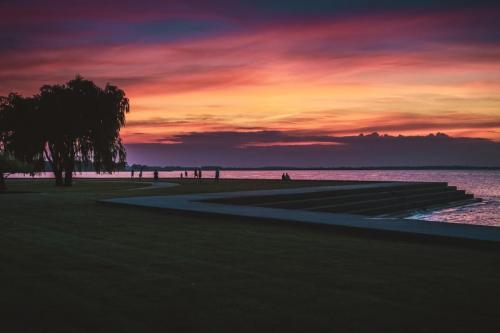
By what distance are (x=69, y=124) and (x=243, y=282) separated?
112 feet

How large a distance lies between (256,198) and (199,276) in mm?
12876

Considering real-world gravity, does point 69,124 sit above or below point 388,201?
above

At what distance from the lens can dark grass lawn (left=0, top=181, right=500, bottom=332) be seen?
4.56m

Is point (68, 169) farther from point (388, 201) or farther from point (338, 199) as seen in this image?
point (388, 201)

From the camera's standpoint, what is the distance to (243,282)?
600 cm

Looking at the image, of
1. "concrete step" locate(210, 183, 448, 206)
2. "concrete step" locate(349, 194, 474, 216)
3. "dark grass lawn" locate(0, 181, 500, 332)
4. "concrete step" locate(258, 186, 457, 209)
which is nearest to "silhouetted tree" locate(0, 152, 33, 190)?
"concrete step" locate(210, 183, 448, 206)

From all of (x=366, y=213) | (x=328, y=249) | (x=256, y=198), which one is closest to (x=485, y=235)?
(x=328, y=249)

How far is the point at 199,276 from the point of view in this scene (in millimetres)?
6359

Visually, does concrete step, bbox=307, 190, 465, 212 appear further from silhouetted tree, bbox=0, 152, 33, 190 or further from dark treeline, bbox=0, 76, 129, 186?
silhouetted tree, bbox=0, 152, 33, 190

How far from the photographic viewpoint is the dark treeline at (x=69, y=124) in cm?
3731

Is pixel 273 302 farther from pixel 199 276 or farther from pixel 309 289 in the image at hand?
pixel 199 276

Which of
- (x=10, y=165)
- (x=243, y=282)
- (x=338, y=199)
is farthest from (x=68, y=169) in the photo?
(x=243, y=282)

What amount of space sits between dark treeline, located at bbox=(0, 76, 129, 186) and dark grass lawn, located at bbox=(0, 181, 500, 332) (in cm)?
2814

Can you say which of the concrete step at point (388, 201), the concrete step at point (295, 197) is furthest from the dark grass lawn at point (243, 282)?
the concrete step at point (388, 201)
